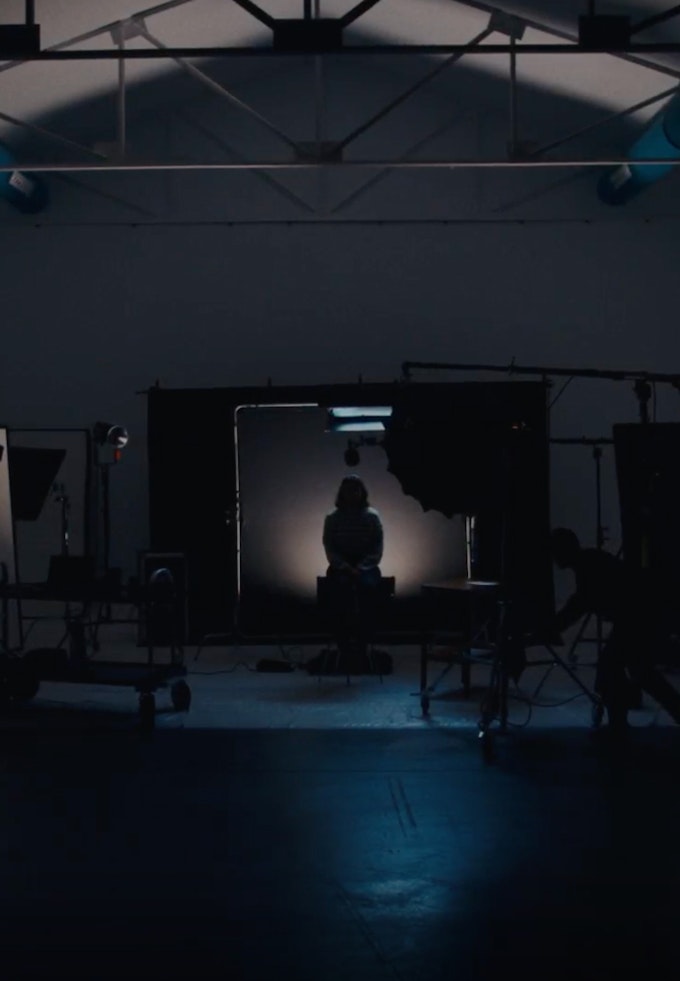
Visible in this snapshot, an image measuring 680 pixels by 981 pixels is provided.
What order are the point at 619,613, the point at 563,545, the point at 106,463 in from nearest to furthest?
the point at 619,613 → the point at 563,545 → the point at 106,463

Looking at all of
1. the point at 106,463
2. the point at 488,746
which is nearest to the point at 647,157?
the point at 106,463

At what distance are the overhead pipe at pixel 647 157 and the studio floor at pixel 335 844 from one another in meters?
3.82

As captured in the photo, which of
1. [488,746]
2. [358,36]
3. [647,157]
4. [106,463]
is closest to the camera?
[488,746]

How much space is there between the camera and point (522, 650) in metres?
7.38

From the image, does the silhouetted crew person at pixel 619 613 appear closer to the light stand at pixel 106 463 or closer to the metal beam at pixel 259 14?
the metal beam at pixel 259 14

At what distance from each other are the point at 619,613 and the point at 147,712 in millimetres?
2454

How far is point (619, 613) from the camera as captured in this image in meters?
6.46

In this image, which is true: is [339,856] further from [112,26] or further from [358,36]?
[358,36]

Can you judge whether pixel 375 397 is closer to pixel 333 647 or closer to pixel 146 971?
pixel 333 647

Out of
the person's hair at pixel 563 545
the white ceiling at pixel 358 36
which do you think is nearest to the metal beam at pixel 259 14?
the white ceiling at pixel 358 36

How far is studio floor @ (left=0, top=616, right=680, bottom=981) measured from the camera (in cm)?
364

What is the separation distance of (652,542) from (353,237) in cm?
598

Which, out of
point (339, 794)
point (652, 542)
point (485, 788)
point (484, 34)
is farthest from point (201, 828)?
point (484, 34)

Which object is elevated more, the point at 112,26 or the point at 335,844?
the point at 112,26
